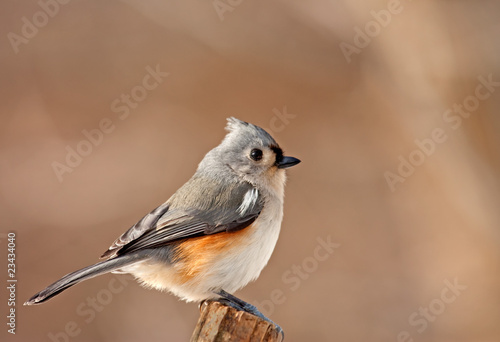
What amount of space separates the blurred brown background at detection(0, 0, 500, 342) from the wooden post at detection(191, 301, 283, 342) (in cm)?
307

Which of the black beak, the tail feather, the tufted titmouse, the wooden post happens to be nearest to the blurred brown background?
the black beak

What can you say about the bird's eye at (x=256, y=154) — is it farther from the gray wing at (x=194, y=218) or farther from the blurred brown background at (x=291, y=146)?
the blurred brown background at (x=291, y=146)

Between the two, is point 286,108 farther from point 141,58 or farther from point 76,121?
point 76,121

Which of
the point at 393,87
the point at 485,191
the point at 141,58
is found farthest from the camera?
the point at 141,58

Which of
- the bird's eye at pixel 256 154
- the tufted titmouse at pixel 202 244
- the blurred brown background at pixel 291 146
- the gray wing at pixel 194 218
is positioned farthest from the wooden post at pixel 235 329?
the blurred brown background at pixel 291 146

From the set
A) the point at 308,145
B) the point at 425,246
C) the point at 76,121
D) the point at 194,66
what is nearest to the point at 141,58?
the point at 194,66

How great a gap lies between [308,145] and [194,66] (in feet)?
5.16

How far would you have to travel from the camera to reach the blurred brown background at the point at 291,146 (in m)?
5.10

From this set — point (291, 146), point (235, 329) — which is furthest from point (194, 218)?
point (291, 146)

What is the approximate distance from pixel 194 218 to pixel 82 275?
0.60 metres

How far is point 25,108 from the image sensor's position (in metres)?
5.75

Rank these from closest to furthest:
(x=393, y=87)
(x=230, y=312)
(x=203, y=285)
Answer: (x=230, y=312)
(x=203, y=285)
(x=393, y=87)

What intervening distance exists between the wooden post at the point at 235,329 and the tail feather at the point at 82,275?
609mm

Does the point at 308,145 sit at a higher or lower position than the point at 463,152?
lower
